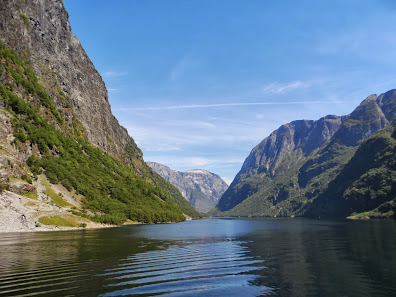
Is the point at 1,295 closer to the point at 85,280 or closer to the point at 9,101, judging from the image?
the point at 85,280

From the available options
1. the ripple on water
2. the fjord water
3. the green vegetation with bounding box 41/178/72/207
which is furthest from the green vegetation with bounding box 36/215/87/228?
the ripple on water

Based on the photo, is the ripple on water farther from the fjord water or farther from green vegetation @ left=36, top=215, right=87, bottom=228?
green vegetation @ left=36, top=215, right=87, bottom=228

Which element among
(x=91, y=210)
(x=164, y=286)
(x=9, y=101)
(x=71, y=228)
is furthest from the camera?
(x=9, y=101)

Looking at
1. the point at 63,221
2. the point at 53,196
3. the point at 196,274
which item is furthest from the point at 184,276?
the point at 53,196

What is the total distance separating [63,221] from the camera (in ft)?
424

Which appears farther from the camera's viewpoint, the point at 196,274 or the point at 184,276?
the point at 196,274

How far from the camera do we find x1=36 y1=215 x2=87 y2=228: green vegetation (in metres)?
121

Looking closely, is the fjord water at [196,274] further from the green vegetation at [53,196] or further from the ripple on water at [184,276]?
the green vegetation at [53,196]

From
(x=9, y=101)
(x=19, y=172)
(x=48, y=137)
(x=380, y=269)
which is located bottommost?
(x=380, y=269)

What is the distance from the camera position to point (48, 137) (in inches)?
7397

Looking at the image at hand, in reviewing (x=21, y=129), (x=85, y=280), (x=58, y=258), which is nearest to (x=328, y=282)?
(x=85, y=280)

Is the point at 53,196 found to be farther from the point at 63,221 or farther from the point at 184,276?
the point at 184,276

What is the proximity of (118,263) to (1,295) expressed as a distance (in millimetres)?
18834

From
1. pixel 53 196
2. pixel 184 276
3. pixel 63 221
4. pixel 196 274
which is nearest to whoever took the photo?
pixel 184 276
